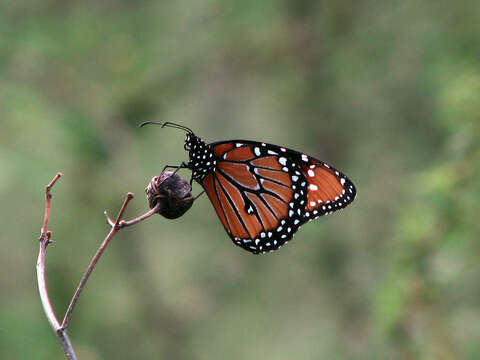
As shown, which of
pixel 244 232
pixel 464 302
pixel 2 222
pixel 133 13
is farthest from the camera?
pixel 2 222

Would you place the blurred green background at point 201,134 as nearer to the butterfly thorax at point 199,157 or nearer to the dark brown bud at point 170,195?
the butterfly thorax at point 199,157

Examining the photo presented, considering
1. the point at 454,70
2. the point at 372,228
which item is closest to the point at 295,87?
the point at 372,228

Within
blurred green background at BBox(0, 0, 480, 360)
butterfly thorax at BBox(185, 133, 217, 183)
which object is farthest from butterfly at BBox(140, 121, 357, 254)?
blurred green background at BBox(0, 0, 480, 360)

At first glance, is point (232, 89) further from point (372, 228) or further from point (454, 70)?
point (454, 70)

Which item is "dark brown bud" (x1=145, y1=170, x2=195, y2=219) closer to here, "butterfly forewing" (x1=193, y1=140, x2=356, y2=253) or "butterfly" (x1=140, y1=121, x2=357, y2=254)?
"butterfly" (x1=140, y1=121, x2=357, y2=254)

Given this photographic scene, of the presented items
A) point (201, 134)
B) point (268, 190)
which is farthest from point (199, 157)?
point (201, 134)
